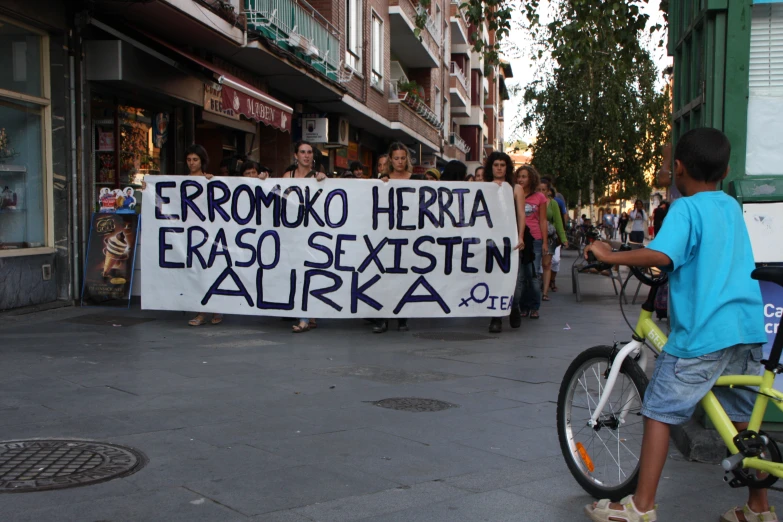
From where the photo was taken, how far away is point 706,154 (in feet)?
11.4

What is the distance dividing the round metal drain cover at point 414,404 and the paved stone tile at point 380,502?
1.54m

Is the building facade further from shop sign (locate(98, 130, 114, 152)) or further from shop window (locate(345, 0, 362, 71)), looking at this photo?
shop window (locate(345, 0, 362, 71))

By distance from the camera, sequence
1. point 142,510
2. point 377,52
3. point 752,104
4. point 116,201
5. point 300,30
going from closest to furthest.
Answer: point 142,510 → point 752,104 → point 116,201 → point 300,30 → point 377,52

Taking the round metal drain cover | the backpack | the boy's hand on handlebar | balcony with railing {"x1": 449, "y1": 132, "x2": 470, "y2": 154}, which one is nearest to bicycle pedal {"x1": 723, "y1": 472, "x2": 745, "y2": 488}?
the boy's hand on handlebar

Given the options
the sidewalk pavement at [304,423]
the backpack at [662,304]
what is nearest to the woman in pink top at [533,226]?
the sidewalk pavement at [304,423]

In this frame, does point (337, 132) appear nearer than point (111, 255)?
No

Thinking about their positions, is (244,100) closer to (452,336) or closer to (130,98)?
(130,98)

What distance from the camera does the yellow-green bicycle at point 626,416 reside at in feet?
10.9

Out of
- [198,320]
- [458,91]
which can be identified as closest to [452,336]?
[198,320]

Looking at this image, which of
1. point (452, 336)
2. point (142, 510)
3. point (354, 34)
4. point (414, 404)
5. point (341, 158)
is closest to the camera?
point (142, 510)

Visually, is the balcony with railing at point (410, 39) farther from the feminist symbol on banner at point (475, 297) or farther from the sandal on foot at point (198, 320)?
the sandal on foot at point (198, 320)

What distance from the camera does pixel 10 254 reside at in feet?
32.8

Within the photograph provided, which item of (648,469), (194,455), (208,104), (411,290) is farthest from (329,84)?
(648,469)

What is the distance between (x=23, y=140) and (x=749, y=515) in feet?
31.6
